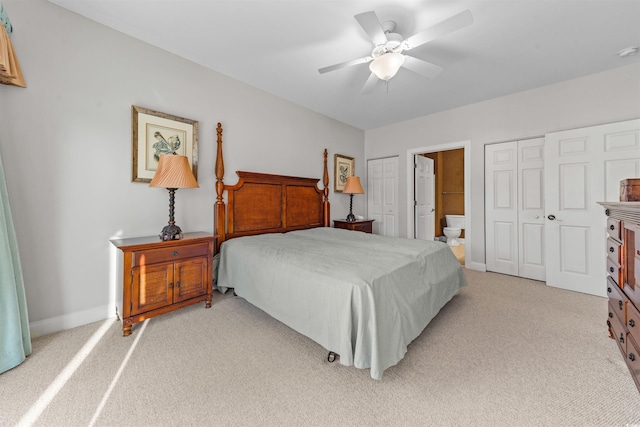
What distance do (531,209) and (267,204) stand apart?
144 inches

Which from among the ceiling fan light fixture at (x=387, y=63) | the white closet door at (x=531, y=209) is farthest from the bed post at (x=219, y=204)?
the white closet door at (x=531, y=209)

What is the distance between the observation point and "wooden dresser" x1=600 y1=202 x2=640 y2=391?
1330 millimetres

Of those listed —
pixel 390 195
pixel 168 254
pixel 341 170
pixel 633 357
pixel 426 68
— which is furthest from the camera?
pixel 390 195

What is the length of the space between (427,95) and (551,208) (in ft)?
7.16

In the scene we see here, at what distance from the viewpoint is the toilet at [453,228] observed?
6.03 meters

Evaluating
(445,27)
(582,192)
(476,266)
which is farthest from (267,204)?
(582,192)

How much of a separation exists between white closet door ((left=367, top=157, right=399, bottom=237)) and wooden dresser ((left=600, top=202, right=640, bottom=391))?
3.09 metres

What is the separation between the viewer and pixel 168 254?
2186mm

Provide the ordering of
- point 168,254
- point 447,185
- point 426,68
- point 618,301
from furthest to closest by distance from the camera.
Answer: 1. point 447,185
2. point 426,68
3. point 168,254
4. point 618,301

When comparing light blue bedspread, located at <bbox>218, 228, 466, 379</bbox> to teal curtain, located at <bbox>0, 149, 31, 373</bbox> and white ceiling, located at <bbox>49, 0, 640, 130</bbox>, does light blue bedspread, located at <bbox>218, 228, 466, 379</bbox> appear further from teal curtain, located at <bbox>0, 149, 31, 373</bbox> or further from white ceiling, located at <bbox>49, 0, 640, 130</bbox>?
white ceiling, located at <bbox>49, 0, 640, 130</bbox>

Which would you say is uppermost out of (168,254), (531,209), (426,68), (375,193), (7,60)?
(426,68)

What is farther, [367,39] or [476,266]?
[476,266]

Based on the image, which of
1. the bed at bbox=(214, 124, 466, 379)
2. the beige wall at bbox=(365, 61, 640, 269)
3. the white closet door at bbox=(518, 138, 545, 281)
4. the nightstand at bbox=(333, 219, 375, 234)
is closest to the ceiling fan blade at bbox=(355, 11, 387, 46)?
the bed at bbox=(214, 124, 466, 379)

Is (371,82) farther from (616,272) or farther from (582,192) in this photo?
(582,192)
